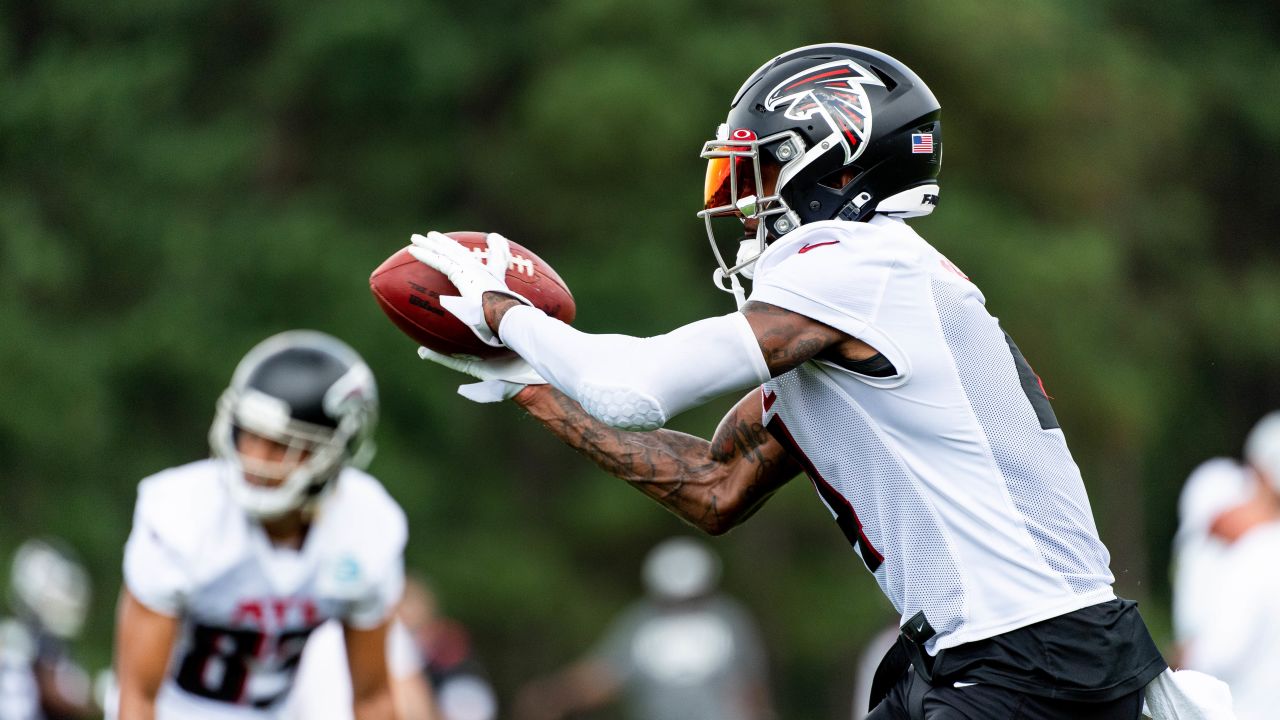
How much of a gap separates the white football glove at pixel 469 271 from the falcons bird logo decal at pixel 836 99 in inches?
28.7

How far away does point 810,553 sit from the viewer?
18312mm

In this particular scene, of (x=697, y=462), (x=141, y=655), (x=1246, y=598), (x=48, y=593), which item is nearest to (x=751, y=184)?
(x=697, y=462)

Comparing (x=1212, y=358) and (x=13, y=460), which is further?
(x=1212, y=358)

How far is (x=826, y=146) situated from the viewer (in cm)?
387

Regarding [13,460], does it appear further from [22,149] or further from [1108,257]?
[1108,257]

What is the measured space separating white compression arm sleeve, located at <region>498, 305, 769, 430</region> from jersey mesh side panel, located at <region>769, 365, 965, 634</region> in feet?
0.75

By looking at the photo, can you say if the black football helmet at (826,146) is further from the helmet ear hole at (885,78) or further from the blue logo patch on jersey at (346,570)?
the blue logo patch on jersey at (346,570)

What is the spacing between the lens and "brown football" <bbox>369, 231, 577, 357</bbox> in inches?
160

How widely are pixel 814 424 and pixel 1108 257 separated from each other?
49.1 ft

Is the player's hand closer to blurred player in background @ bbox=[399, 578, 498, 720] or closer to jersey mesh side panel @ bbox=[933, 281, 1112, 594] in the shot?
jersey mesh side panel @ bbox=[933, 281, 1112, 594]

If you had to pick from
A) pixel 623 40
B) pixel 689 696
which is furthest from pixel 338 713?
pixel 623 40

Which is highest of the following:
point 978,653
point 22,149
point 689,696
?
point 978,653

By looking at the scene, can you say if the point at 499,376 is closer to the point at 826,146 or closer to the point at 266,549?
the point at 826,146

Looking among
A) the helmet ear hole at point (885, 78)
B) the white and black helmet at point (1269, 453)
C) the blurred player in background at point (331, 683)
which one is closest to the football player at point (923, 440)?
the helmet ear hole at point (885, 78)
